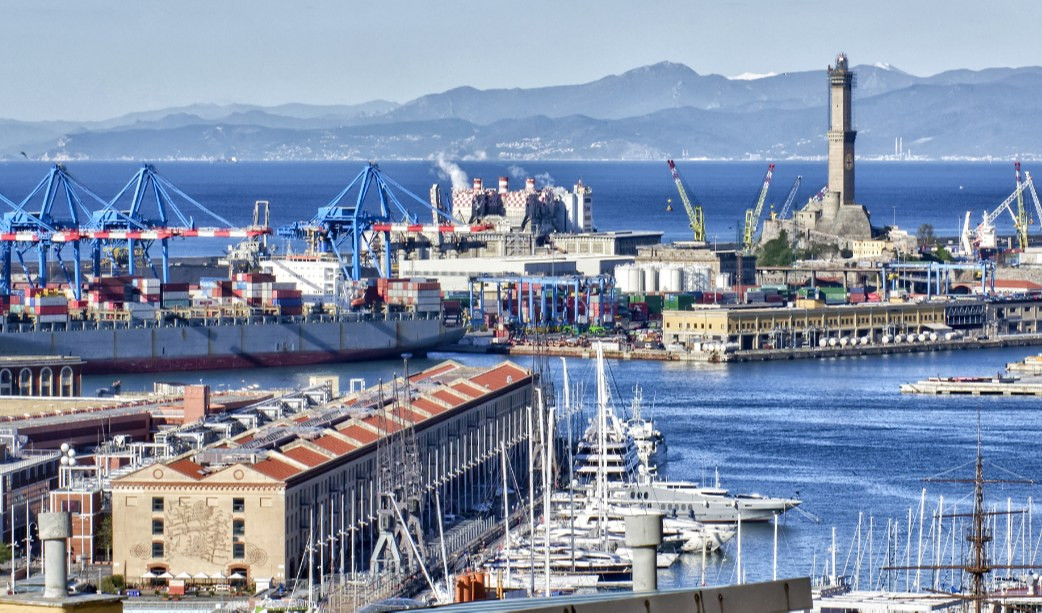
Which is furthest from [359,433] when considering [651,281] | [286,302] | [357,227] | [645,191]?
[645,191]

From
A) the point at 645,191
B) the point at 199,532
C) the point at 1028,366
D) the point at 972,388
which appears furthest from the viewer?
the point at 645,191

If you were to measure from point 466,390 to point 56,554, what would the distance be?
2008 centimetres

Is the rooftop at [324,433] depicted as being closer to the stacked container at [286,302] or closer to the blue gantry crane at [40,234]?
the stacked container at [286,302]

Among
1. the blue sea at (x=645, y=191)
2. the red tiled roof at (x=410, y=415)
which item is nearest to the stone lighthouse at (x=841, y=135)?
the blue sea at (x=645, y=191)

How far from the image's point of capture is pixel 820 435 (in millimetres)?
27344

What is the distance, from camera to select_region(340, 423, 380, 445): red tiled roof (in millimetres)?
18812

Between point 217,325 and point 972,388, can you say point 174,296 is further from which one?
point 972,388

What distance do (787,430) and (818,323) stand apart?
1524cm

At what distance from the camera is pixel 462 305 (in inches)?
1841

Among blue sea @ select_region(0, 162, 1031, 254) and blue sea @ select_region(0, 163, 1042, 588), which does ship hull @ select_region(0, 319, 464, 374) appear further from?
blue sea @ select_region(0, 162, 1031, 254)

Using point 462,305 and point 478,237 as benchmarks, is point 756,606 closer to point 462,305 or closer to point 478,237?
point 462,305

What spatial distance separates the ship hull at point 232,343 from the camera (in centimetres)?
3775

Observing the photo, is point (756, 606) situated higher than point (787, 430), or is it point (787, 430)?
point (756, 606)

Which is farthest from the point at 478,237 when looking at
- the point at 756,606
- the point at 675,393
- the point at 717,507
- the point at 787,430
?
the point at 756,606
